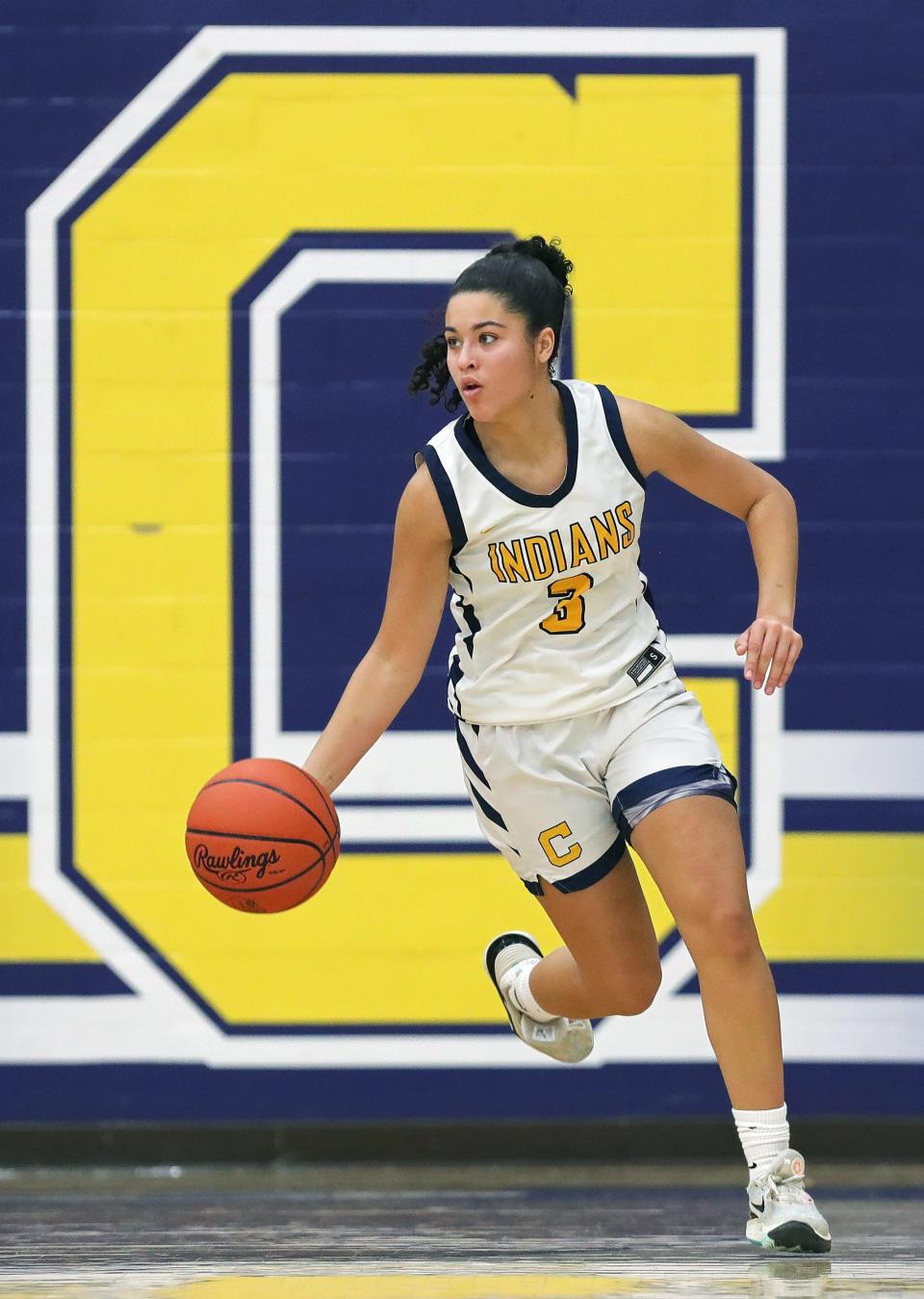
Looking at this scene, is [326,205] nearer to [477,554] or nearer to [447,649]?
[447,649]

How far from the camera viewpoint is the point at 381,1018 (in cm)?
539

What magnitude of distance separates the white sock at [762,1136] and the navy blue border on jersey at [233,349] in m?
2.08

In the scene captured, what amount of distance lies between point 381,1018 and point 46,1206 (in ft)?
3.90

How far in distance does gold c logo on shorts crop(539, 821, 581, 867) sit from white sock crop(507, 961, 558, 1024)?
0.69 meters

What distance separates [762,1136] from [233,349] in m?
3.10

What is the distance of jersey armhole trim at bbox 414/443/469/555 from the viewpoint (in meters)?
3.54

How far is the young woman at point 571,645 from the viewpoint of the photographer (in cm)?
340

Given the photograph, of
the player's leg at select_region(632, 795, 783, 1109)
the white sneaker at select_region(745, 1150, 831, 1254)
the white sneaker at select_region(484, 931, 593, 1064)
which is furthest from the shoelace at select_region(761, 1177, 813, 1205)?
the white sneaker at select_region(484, 931, 593, 1064)

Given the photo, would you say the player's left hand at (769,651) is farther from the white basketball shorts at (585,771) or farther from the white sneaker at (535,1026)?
the white sneaker at (535,1026)

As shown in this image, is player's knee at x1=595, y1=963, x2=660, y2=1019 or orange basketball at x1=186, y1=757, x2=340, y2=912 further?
player's knee at x1=595, y1=963, x2=660, y2=1019

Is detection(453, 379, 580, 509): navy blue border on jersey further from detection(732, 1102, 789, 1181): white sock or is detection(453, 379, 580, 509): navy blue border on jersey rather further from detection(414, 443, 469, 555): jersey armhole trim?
detection(732, 1102, 789, 1181): white sock

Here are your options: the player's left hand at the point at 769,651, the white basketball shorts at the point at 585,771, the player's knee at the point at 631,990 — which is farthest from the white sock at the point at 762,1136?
the player's left hand at the point at 769,651

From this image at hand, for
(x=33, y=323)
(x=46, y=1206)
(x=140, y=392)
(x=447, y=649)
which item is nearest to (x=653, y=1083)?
(x=447, y=649)

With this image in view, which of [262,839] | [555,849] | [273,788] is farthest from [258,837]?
[555,849]
